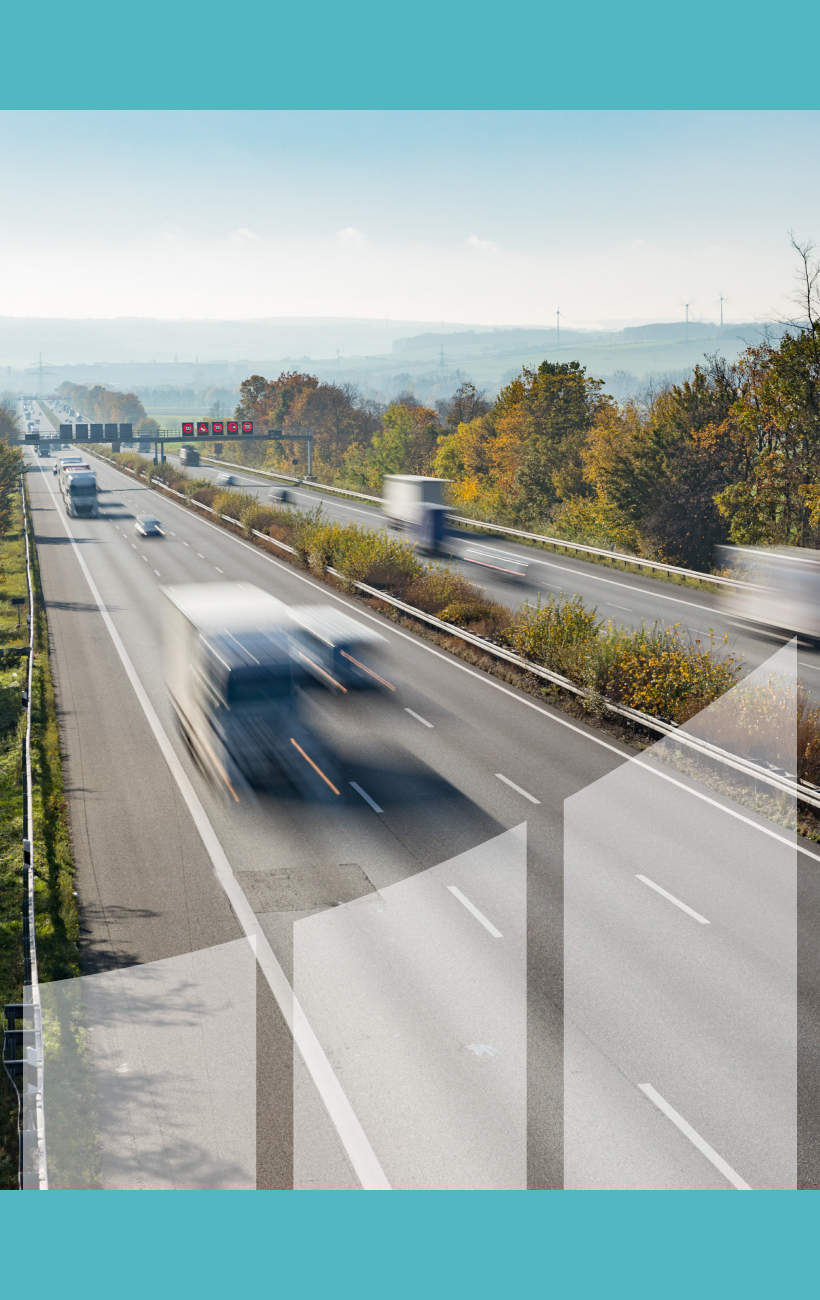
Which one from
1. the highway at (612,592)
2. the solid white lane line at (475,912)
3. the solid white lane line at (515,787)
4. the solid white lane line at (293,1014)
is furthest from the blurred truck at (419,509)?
the solid white lane line at (475,912)

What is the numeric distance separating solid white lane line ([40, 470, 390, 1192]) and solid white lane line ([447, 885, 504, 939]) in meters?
2.96

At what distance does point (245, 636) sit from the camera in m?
17.7

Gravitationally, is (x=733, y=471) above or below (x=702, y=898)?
above

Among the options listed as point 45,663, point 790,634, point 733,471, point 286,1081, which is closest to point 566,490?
point 733,471

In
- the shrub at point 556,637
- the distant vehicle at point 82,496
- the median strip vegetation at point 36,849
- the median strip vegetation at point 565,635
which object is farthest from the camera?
the distant vehicle at point 82,496

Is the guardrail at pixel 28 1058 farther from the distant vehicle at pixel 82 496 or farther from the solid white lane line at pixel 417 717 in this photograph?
the distant vehicle at pixel 82 496

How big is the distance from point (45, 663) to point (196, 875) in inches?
587

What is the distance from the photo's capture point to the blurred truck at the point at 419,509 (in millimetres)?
47156

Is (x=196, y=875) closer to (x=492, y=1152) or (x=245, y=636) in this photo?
(x=245, y=636)

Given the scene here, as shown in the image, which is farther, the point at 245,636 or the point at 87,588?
the point at 87,588

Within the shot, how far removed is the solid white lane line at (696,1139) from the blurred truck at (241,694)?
9081 millimetres

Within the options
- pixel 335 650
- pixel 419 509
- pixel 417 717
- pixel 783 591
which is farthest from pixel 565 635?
pixel 419 509

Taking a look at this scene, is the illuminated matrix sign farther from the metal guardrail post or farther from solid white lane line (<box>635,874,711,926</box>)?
solid white lane line (<box>635,874,711,926</box>)

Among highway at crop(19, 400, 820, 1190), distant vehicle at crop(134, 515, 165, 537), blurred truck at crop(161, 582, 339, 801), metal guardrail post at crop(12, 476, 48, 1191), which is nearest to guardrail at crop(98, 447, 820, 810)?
highway at crop(19, 400, 820, 1190)
